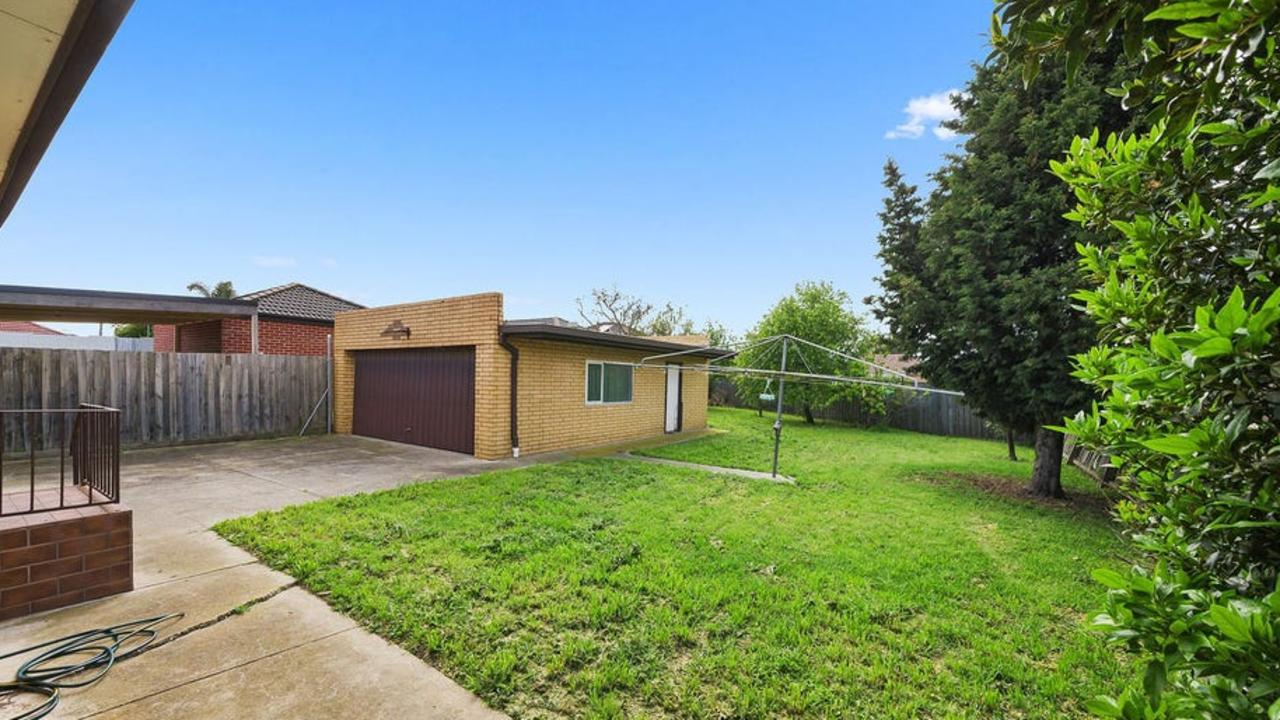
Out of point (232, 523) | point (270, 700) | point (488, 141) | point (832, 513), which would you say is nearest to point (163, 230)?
point (488, 141)

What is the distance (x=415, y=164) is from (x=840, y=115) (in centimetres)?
1034

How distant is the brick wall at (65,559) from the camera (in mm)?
3230

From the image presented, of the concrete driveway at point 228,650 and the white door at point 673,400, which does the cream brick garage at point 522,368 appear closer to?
the white door at point 673,400

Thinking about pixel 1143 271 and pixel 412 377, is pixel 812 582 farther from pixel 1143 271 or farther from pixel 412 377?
pixel 412 377

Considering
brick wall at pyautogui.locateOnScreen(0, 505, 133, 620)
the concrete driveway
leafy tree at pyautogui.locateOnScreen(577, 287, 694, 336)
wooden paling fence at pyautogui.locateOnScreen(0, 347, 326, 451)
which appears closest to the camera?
the concrete driveway

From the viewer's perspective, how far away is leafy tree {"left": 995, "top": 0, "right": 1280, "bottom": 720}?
911 mm

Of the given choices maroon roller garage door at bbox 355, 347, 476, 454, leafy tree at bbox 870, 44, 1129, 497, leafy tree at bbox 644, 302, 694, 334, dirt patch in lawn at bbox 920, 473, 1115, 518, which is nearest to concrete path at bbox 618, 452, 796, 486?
dirt patch in lawn at bbox 920, 473, 1115, 518

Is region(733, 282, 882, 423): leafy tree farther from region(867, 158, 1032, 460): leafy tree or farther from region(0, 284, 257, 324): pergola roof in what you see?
region(0, 284, 257, 324): pergola roof

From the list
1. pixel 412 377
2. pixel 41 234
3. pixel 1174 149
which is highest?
pixel 41 234

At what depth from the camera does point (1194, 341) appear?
3.12ft

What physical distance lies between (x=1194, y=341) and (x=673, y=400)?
43.4 ft

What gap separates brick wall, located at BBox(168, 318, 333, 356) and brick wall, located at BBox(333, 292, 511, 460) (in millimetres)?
5571

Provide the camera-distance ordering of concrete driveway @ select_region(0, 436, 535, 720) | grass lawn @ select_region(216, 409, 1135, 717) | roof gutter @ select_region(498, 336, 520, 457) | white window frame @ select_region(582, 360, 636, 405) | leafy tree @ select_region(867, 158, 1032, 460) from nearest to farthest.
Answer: concrete driveway @ select_region(0, 436, 535, 720) < grass lawn @ select_region(216, 409, 1135, 717) < leafy tree @ select_region(867, 158, 1032, 460) < roof gutter @ select_region(498, 336, 520, 457) < white window frame @ select_region(582, 360, 636, 405)

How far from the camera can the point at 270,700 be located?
8.14ft
